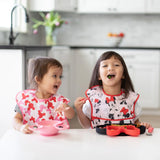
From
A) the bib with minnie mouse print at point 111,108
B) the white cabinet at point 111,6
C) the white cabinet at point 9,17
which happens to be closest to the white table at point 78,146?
the bib with minnie mouse print at point 111,108

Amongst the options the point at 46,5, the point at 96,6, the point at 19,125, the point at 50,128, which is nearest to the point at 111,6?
the point at 96,6

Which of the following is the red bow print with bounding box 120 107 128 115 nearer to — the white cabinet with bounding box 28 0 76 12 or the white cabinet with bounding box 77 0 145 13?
the white cabinet with bounding box 28 0 76 12

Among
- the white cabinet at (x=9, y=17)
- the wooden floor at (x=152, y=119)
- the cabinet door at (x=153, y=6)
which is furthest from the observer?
the cabinet door at (x=153, y=6)

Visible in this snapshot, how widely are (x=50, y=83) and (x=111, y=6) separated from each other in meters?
3.16

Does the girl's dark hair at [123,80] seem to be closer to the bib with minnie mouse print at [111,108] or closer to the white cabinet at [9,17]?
the bib with minnie mouse print at [111,108]

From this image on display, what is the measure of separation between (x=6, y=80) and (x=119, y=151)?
4.71 feet

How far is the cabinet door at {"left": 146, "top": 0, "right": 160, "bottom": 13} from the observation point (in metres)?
4.28

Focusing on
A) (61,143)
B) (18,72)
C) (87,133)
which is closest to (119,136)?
(87,133)

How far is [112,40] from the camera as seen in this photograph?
4.51 m

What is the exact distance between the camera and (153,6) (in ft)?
14.1

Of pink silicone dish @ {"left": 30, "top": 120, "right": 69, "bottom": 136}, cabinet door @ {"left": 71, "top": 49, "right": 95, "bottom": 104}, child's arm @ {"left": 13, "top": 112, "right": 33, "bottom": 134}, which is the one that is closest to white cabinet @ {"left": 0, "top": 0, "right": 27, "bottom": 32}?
cabinet door @ {"left": 71, "top": 49, "right": 95, "bottom": 104}

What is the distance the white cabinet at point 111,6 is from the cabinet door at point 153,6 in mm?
76

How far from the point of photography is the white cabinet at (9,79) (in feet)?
6.82

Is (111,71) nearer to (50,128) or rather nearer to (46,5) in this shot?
(50,128)
